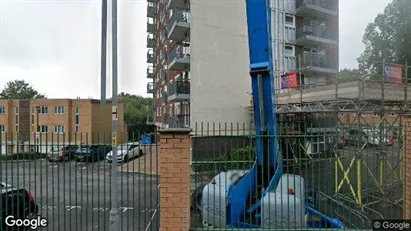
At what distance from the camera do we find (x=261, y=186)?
19.8 feet

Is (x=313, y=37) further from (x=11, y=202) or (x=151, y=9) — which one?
(x=151, y=9)

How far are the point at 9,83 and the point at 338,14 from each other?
2861 inches

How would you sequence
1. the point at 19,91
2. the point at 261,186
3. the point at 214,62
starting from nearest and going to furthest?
1. the point at 261,186
2. the point at 214,62
3. the point at 19,91

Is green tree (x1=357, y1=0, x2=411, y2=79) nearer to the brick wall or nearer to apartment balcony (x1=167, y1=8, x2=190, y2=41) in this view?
apartment balcony (x1=167, y1=8, x2=190, y2=41)

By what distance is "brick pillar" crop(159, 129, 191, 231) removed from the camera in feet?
16.7

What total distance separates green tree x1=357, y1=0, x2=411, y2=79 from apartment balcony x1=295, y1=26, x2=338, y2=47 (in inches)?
338

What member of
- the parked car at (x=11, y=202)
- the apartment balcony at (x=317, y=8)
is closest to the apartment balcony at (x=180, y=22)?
the apartment balcony at (x=317, y=8)

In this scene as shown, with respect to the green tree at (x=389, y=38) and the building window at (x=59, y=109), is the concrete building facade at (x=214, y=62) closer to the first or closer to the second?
the green tree at (x=389, y=38)

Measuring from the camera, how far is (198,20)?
19.0 metres

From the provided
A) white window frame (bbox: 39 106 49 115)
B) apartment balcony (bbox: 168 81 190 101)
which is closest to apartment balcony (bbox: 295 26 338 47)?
apartment balcony (bbox: 168 81 190 101)

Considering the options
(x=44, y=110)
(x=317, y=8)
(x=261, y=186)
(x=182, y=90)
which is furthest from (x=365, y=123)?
(x=44, y=110)

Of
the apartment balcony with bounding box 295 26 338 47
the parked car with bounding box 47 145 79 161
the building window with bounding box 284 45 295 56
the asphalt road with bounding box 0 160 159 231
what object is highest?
the apartment balcony with bounding box 295 26 338 47

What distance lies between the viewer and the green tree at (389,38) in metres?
31.2

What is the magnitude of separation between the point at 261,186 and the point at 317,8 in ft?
64.6
